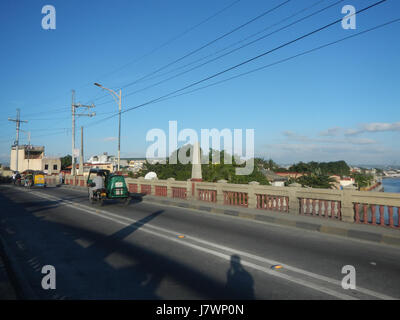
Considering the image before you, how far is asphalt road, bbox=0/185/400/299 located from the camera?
512 centimetres

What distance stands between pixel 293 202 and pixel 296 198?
22cm

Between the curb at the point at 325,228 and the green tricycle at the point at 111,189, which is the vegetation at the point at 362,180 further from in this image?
the green tricycle at the point at 111,189

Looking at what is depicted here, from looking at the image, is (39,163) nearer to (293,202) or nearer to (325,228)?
(293,202)

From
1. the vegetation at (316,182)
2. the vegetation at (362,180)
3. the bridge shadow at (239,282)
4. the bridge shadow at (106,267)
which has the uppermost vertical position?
the vegetation at (316,182)

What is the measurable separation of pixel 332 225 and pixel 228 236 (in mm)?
3412

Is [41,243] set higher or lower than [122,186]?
lower

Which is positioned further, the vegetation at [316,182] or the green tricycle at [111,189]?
the vegetation at [316,182]

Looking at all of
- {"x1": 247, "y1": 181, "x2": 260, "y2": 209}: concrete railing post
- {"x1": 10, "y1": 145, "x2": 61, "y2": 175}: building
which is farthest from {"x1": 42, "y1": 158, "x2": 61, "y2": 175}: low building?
{"x1": 247, "y1": 181, "x2": 260, "y2": 209}: concrete railing post

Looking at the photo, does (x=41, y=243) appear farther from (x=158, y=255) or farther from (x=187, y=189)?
(x=187, y=189)

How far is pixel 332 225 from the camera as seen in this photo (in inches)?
399

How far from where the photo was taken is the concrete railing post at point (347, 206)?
10680 millimetres

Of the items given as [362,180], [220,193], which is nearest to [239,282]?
[220,193]

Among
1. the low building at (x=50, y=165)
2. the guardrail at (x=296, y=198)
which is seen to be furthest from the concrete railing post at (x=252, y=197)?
the low building at (x=50, y=165)
